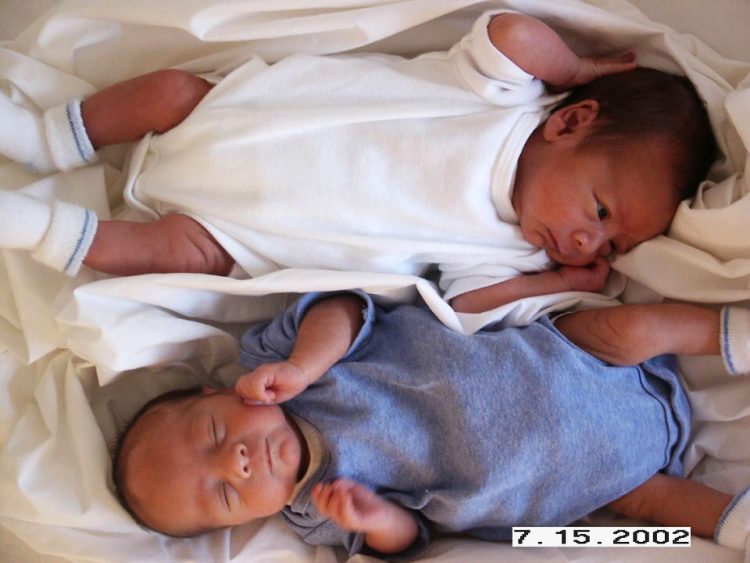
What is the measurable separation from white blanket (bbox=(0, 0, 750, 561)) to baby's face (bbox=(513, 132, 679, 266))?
0.05 meters

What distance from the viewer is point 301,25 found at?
3.76 feet

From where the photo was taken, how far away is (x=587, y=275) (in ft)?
3.77

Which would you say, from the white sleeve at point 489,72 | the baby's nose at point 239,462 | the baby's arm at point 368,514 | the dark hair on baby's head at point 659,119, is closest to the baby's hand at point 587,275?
the dark hair on baby's head at point 659,119

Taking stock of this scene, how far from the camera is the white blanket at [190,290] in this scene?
1070 mm

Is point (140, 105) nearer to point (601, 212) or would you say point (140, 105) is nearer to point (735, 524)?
point (601, 212)

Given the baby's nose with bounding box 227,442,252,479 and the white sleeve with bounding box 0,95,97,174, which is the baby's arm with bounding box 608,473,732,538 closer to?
the baby's nose with bounding box 227,442,252,479

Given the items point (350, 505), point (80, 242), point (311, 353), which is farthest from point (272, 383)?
point (80, 242)

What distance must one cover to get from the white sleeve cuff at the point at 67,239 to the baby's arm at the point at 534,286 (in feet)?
1.71

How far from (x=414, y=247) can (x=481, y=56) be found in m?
0.28

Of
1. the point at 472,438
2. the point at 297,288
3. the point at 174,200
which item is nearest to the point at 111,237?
the point at 174,200

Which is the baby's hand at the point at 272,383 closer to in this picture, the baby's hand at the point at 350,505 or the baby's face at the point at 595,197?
the baby's hand at the point at 350,505

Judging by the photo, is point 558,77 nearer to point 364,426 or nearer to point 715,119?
point 715,119

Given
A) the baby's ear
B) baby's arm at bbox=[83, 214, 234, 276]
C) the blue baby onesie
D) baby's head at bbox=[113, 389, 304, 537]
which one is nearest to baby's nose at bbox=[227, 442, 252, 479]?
baby's head at bbox=[113, 389, 304, 537]

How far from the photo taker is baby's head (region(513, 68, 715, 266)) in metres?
1.04
